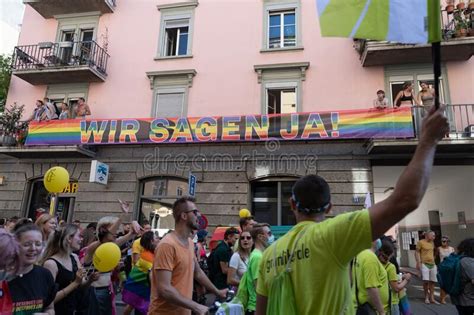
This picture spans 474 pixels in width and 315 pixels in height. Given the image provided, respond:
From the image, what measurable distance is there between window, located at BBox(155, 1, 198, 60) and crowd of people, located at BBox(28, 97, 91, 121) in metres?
3.58

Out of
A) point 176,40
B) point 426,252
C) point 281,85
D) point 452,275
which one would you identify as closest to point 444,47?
point 281,85

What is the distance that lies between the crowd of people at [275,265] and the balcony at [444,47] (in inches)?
327

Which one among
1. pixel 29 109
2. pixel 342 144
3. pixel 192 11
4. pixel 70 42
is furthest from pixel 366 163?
pixel 29 109

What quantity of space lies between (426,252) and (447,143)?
126 inches

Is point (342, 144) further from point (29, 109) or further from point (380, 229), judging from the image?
point (29, 109)

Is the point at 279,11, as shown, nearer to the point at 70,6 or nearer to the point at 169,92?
the point at 169,92

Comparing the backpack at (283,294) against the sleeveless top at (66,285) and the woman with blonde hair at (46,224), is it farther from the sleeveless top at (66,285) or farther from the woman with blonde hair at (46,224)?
the woman with blonde hair at (46,224)

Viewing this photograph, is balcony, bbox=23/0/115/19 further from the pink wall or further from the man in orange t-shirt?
the man in orange t-shirt

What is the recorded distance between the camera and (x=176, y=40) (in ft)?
49.2

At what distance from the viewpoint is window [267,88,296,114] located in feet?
43.2

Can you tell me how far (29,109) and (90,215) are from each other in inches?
220

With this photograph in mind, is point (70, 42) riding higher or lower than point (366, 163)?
higher

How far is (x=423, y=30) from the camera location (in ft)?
6.10

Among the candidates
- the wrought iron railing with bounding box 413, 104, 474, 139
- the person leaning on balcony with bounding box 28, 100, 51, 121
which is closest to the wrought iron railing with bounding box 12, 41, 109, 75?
the person leaning on balcony with bounding box 28, 100, 51, 121
